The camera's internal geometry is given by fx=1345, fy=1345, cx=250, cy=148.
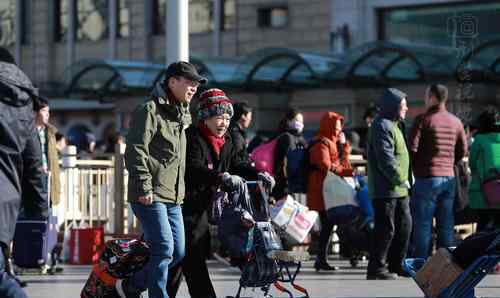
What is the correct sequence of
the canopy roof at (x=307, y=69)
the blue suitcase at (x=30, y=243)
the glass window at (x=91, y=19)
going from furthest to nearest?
the glass window at (x=91, y=19) → the canopy roof at (x=307, y=69) → the blue suitcase at (x=30, y=243)

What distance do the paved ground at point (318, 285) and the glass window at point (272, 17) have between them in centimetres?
2447

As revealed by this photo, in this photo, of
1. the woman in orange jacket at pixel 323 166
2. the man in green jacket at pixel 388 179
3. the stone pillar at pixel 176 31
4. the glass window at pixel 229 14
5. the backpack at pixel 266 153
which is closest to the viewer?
the man in green jacket at pixel 388 179

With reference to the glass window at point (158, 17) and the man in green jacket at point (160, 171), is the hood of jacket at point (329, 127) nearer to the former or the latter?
the man in green jacket at point (160, 171)

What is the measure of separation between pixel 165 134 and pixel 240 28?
31.0 metres

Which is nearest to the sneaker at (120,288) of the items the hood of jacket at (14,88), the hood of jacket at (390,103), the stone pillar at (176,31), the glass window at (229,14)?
the hood of jacket at (14,88)

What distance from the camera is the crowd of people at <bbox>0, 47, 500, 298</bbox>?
22.6ft

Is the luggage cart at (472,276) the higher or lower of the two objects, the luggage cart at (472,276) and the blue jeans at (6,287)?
the lower

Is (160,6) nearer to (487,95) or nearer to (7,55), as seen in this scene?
(487,95)

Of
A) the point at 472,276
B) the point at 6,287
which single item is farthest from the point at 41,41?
the point at 6,287

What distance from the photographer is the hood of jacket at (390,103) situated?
42.2 ft

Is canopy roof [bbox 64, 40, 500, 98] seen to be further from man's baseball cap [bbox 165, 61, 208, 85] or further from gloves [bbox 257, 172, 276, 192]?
man's baseball cap [bbox 165, 61, 208, 85]

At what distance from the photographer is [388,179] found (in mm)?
12789

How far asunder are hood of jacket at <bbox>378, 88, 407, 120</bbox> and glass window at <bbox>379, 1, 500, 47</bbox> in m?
16.5

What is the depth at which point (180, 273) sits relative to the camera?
384 inches
